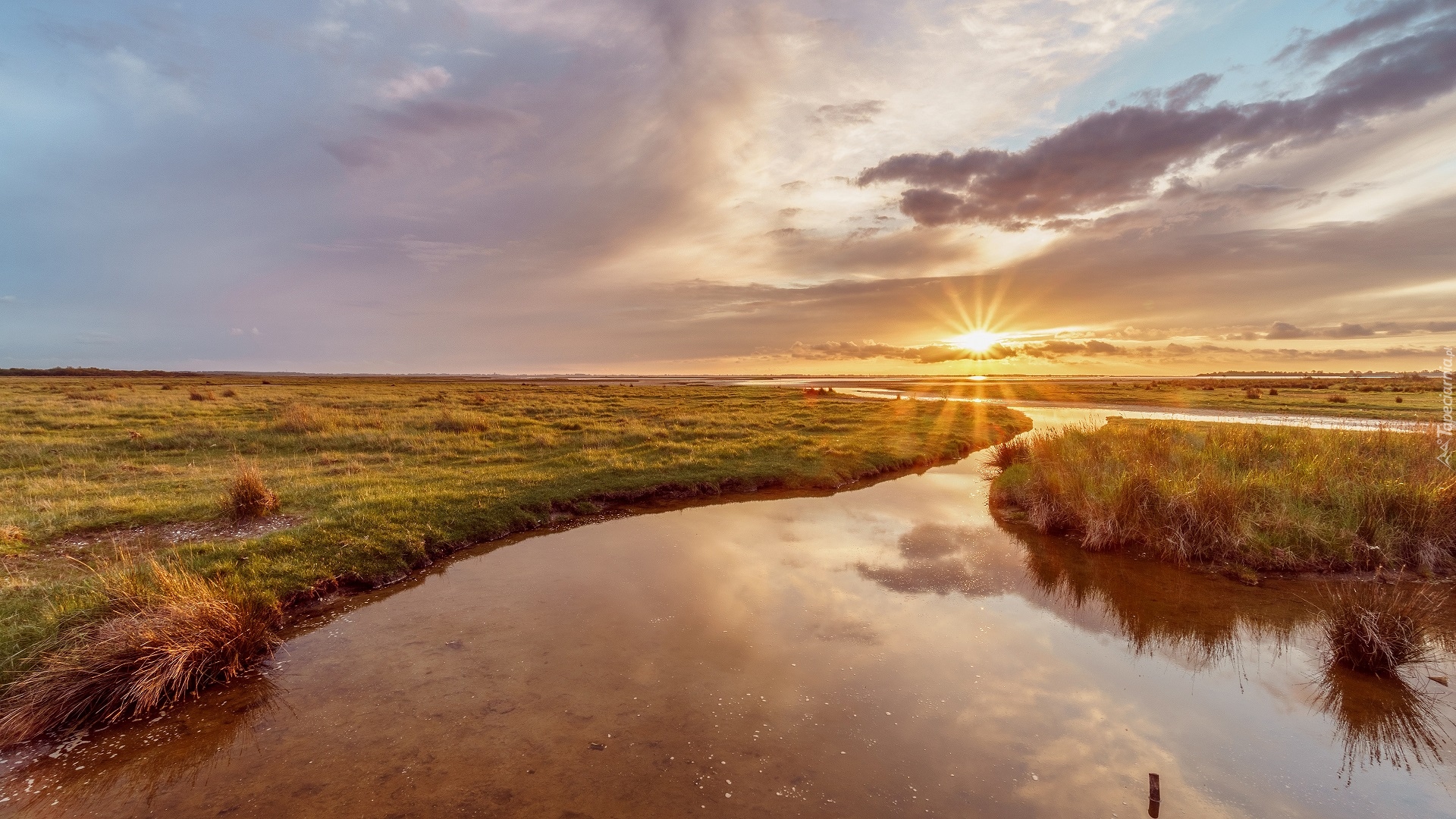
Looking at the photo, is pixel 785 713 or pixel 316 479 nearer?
pixel 785 713

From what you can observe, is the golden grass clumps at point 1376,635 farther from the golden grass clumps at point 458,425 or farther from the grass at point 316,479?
the golden grass clumps at point 458,425

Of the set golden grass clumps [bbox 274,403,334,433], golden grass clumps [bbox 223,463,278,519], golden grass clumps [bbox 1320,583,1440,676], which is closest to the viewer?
golden grass clumps [bbox 1320,583,1440,676]

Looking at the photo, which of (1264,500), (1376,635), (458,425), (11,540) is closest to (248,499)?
(11,540)

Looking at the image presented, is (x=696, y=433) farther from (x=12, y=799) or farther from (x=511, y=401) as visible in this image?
(x=511, y=401)

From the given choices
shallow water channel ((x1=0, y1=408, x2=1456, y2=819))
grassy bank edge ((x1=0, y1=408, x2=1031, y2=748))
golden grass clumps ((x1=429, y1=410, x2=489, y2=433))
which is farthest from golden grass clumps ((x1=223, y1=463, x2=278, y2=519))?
golden grass clumps ((x1=429, y1=410, x2=489, y2=433))

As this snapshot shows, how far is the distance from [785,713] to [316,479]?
62.2ft

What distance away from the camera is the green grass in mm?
13055

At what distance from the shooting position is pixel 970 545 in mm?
15578

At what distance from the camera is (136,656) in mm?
8016

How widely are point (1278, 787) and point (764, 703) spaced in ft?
20.0

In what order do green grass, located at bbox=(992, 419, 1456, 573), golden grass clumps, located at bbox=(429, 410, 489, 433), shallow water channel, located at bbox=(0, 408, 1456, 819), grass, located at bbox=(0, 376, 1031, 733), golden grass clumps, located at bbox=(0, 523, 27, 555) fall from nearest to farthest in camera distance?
1. shallow water channel, located at bbox=(0, 408, 1456, 819)
2. grass, located at bbox=(0, 376, 1031, 733)
3. golden grass clumps, located at bbox=(0, 523, 27, 555)
4. green grass, located at bbox=(992, 419, 1456, 573)
5. golden grass clumps, located at bbox=(429, 410, 489, 433)

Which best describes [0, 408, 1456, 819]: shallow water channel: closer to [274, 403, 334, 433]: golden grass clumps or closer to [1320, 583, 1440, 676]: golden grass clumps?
[1320, 583, 1440, 676]: golden grass clumps

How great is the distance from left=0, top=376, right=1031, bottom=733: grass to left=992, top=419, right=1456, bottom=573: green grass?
9.44 meters

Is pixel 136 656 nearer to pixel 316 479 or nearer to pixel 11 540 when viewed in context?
pixel 11 540
